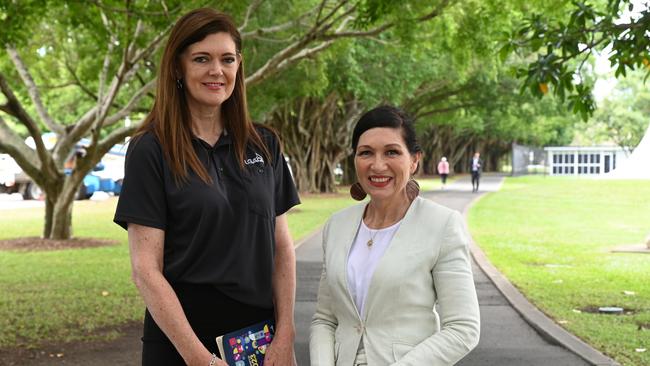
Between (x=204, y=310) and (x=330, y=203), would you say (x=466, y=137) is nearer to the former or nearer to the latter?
(x=330, y=203)

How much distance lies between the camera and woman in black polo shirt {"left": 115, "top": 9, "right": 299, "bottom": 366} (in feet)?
8.34

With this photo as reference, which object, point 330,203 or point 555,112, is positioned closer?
point 330,203

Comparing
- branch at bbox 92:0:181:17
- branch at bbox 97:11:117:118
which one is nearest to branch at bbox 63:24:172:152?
branch at bbox 97:11:117:118

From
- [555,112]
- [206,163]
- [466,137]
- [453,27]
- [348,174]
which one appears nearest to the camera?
[206,163]

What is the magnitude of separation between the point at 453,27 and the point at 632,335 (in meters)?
9.03

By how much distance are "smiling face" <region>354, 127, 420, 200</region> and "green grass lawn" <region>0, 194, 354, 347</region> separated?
5338 millimetres

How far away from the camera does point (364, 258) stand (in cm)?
274

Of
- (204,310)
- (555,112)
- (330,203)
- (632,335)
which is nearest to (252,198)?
(204,310)

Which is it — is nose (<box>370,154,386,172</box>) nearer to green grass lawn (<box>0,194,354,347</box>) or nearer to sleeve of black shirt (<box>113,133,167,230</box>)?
sleeve of black shirt (<box>113,133,167,230</box>)

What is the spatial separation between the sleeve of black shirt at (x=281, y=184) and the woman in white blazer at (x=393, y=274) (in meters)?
0.18

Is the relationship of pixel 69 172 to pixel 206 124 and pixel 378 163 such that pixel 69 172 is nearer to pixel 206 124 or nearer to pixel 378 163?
pixel 206 124

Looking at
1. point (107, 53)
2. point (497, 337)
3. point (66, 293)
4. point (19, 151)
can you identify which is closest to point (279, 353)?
point (497, 337)

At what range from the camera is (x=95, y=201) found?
106 feet

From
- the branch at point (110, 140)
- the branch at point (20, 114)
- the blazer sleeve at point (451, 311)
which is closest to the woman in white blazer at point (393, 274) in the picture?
the blazer sleeve at point (451, 311)
